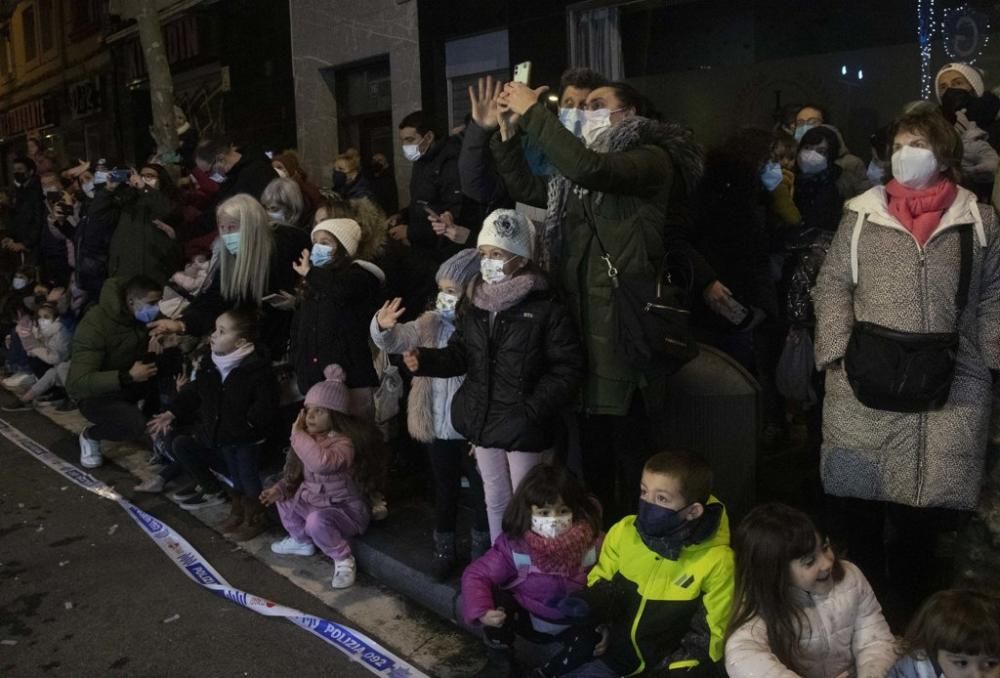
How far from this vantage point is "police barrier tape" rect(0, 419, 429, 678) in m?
3.94

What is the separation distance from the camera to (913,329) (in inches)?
126

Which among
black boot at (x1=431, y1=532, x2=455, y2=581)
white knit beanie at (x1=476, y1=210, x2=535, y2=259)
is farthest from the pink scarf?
black boot at (x1=431, y1=532, x2=455, y2=581)

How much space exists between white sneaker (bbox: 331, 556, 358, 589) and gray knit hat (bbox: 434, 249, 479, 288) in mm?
1537

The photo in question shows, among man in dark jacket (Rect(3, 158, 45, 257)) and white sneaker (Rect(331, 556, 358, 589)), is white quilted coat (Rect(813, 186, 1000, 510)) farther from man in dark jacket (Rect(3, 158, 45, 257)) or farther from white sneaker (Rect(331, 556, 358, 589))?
man in dark jacket (Rect(3, 158, 45, 257))

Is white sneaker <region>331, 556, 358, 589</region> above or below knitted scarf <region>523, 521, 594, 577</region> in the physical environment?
below

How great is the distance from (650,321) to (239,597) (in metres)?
2.44

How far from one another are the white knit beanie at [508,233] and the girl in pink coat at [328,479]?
4.72 ft

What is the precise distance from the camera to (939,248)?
10.4 ft

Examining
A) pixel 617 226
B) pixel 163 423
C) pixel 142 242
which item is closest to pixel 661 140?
pixel 617 226

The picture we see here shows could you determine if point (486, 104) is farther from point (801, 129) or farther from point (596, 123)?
point (801, 129)

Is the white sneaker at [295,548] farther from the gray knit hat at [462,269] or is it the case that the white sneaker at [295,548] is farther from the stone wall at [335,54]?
the stone wall at [335,54]

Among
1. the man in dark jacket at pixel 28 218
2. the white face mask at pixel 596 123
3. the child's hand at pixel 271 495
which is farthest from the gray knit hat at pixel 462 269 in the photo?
the man in dark jacket at pixel 28 218

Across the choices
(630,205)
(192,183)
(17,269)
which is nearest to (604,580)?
(630,205)

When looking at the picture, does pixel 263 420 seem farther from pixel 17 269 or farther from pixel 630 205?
pixel 17 269
